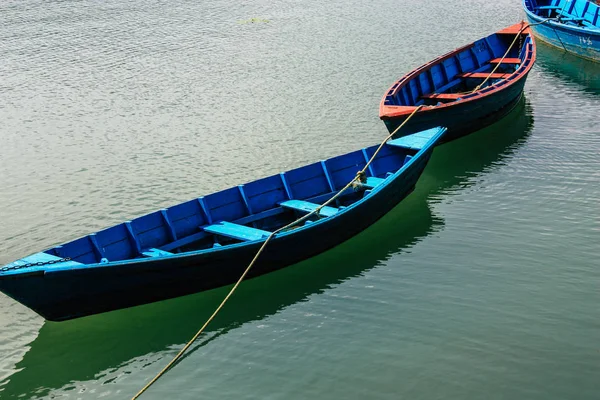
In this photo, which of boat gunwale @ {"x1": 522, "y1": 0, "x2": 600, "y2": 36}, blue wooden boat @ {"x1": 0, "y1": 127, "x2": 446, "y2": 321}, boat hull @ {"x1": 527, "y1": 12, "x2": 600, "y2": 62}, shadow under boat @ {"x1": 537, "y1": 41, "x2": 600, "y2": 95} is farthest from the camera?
boat hull @ {"x1": 527, "y1": 12, "x2": 600, "y2": 62}

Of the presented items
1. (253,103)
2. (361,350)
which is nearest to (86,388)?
(361,350)

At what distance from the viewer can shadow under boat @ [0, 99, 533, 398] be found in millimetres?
11312

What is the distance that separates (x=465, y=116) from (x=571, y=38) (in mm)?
10608

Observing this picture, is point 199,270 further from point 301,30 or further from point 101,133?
point 301,30

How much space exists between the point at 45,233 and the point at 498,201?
9.92 m

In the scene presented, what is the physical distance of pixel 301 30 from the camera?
31703 millimetres

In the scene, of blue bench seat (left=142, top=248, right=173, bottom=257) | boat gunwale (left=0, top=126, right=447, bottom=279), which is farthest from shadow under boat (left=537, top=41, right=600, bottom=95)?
blue bench seat (left=142, top=248, right=173, bottom=257)

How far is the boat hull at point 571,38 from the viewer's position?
996 inches

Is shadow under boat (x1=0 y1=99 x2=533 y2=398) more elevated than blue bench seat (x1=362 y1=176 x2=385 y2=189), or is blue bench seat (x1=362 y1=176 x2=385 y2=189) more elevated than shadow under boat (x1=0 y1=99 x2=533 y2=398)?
blue bench seat (x1=362 y1=176 x2=385 y2=189)

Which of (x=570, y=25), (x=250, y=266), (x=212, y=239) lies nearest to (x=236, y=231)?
(x=212, y=239)

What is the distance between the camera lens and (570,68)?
25703 mm

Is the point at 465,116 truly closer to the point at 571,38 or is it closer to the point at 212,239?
the point at 212,239

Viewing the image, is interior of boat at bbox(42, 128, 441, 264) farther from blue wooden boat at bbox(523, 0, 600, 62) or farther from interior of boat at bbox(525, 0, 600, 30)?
interior of boat at bbox(525, 0, 600, 30)

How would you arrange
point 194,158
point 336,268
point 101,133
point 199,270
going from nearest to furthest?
point 199,270 → point 336,268 → point 194,158 → point 101,133
